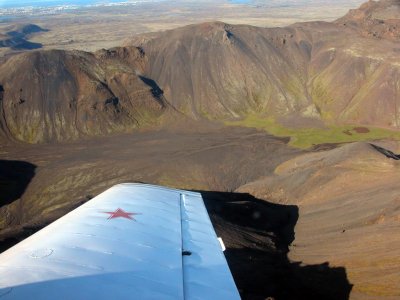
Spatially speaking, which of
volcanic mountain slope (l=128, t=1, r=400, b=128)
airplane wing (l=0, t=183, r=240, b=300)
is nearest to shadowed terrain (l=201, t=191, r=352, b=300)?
airplane wing (l=0, t=183, r=240, b=300)

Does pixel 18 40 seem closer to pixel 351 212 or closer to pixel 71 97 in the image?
pixel 71 97

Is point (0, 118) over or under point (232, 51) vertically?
under

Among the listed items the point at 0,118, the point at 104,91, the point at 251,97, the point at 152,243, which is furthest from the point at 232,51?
the point at 152,243

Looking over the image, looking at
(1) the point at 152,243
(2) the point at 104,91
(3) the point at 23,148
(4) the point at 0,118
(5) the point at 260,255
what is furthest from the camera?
(2) the point at 104,91

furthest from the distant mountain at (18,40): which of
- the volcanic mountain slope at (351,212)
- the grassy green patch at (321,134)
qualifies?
the volcanic mountain slope at (351,212)

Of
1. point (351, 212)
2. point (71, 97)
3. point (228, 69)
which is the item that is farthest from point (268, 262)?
point (228, 69)

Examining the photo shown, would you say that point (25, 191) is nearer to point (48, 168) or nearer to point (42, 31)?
point (48, 168)

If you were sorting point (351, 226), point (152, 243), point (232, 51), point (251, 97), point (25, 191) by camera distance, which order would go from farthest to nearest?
1. point (232, 51)
2. point (251, 97)
3. point (25, 191)
4. point (351, 226)
5. point (152, 243)
